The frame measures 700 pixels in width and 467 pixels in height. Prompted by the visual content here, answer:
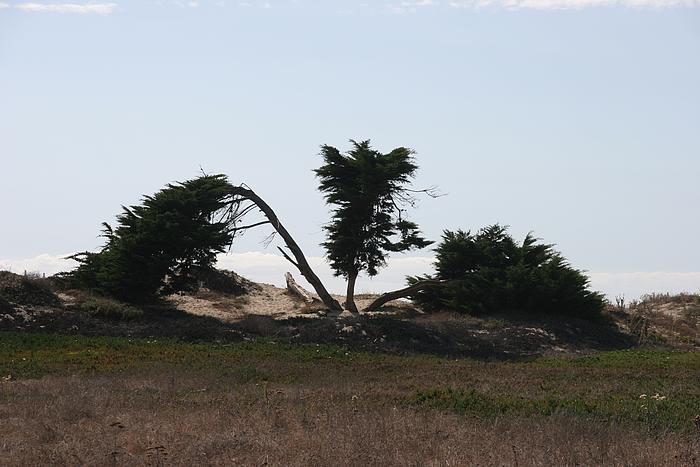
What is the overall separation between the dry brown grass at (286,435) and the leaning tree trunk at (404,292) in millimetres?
25498

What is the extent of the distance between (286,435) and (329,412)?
79.7 inches

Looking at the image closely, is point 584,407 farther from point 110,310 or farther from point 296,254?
point 296,254

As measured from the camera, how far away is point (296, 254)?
41.9 meters

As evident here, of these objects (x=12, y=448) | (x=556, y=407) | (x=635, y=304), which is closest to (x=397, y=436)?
(x=556, y=407)

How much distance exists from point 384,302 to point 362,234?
190 inches

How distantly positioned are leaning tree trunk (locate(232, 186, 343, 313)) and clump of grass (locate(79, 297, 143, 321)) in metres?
8.82

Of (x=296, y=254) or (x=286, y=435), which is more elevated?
(x=296, y=254)

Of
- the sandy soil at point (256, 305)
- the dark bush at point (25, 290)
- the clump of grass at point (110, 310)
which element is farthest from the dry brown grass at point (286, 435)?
the sandy soil at point (256, 305)

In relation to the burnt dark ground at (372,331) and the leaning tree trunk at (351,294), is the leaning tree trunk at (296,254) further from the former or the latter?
the burnt dark ground at (372,331)

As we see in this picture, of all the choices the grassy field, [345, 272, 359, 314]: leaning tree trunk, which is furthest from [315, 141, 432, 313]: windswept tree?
the grassy field

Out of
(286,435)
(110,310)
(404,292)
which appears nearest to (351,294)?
(404,292)

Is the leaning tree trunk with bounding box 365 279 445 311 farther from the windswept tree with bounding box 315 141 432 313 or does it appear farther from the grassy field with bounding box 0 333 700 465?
the grassy field with bounding box 0 333 700 465

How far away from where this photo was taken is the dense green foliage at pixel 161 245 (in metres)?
36.7

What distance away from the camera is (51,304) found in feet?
115
